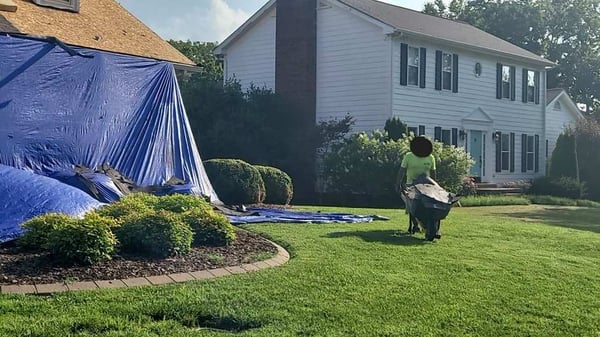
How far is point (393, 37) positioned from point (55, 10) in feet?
39.6

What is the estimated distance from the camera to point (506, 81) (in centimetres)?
2952

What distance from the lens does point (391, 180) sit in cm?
2050

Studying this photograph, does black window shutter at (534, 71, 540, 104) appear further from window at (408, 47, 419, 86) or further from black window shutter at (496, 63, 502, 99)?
window at (408, 47, 419, 86)

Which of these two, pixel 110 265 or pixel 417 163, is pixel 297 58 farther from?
pixel 110 265

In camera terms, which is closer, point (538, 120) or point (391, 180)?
point (391, 180)

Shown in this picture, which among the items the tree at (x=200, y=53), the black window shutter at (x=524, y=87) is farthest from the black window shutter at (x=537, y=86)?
the tree at (x=200, y=53)

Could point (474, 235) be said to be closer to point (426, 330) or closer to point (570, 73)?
point (426, 330)

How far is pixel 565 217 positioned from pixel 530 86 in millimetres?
14031

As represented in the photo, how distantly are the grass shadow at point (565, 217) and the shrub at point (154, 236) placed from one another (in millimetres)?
10164

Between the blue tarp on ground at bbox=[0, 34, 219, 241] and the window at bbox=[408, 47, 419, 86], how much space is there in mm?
11552

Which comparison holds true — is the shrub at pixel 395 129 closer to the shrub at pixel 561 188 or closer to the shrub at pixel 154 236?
the shrub at pixel 561 188

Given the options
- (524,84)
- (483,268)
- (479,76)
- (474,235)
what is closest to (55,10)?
(474,235)

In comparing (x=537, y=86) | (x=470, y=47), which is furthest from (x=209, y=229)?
(x=537, y=86)

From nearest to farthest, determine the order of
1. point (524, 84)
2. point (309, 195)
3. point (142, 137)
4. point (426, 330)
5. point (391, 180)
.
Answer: point (426, 330), point (142, 137), point (391, 180), point (309, 195), point (524, 84)
